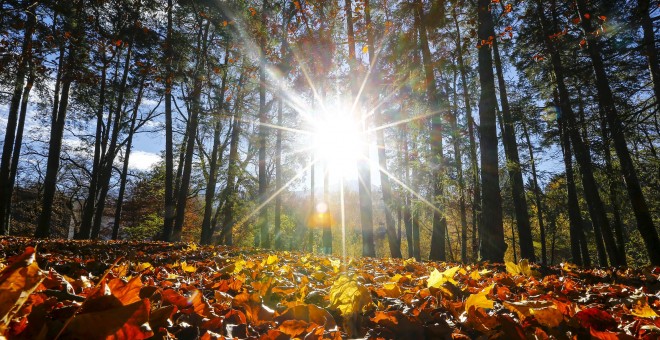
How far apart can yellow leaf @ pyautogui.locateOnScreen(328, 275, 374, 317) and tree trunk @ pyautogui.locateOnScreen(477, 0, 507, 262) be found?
573 centimetres

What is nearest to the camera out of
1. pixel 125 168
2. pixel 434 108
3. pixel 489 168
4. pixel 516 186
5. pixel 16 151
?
pixel 489 168

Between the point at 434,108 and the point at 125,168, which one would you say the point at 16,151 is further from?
the point at 434,108

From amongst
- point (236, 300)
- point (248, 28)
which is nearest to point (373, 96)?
point (248, 28)

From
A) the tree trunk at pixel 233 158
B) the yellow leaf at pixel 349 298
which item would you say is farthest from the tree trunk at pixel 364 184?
the yellow leaf at pixel 349 298

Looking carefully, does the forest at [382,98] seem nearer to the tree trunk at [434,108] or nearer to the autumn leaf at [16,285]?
the tree trunk at [434,108]

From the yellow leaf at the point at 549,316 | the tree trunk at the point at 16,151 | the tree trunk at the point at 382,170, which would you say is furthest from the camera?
the tree trunk at the point at 16,151

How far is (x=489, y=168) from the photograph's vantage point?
20.8 feet

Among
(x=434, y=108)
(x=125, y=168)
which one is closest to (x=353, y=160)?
(x=434, y=108)

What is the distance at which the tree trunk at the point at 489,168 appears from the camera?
6277mm

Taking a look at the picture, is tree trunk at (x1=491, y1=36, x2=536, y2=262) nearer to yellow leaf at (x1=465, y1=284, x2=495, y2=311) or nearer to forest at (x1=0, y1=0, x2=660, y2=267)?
forest at (x1=0, y1=0, x2=660, y2=267)

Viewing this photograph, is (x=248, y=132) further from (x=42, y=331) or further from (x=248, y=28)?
(x=42, y=331)

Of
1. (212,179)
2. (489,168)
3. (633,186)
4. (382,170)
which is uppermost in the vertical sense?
(212,179)

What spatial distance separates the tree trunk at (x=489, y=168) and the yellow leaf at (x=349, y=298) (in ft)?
18.8

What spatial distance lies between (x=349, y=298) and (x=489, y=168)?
5917 millimetres
